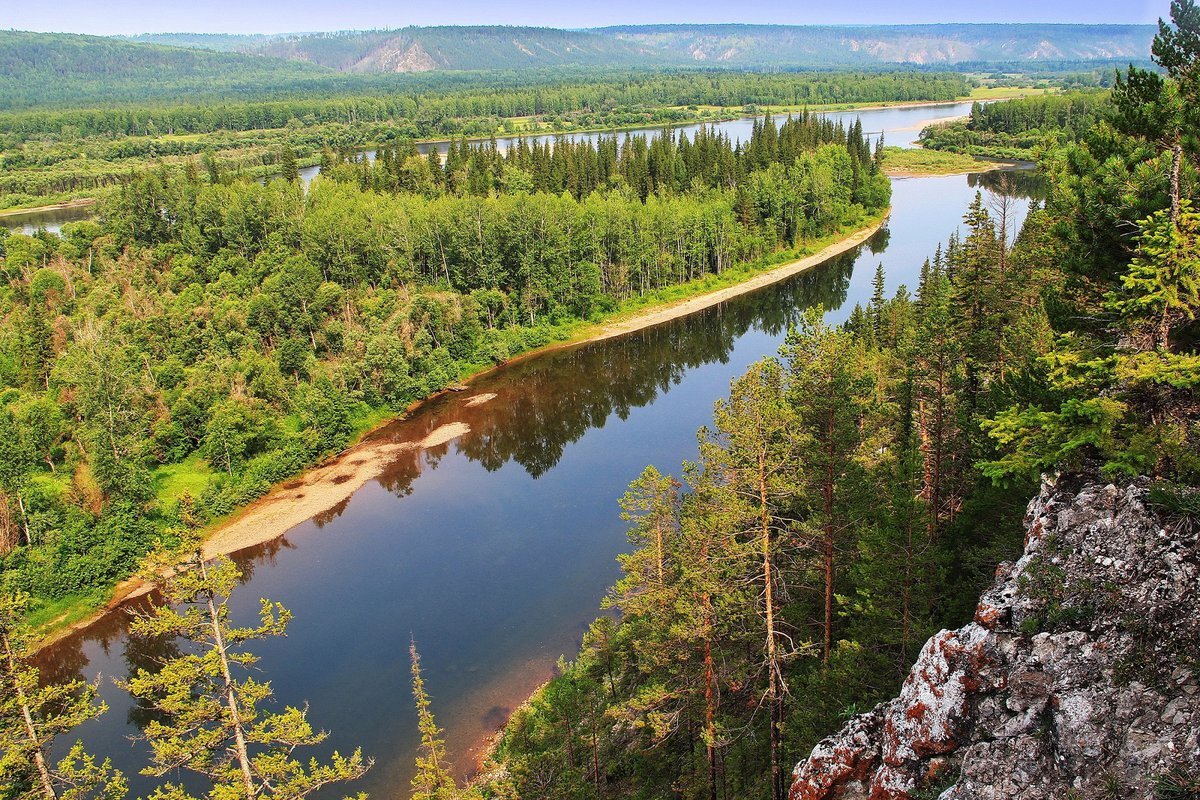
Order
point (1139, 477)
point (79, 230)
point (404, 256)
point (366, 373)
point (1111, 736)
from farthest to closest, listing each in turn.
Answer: point (79, 230)
point (404, 256)
point (366, 373)
point (1139, 477)
point (1111, 736)

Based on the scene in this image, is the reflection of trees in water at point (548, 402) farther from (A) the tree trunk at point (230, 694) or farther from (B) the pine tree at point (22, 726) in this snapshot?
(A) the tree trunk at point (230, 694)

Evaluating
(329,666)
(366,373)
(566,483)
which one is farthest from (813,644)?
(366,373)

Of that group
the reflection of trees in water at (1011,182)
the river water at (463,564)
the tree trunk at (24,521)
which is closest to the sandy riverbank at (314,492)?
the river water at (463,564)

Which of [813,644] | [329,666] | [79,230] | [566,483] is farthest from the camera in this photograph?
[79,230]

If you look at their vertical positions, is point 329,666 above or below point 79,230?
below

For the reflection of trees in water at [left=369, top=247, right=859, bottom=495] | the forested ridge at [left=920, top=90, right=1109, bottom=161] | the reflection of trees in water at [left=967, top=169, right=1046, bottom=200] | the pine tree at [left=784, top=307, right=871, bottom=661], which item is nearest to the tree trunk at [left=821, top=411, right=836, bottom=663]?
the pine tree at [left=784, top=307, right=871, bottom=661]

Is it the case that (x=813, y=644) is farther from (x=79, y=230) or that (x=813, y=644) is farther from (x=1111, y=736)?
(x=79, y=230)

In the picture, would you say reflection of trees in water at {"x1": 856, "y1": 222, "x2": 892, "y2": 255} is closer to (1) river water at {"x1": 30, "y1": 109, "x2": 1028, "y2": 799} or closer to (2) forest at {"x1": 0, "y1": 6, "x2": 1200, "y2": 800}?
(1) river water at {"x1": 30, "y1": 109, "x2": 1028, "y2": 799}
